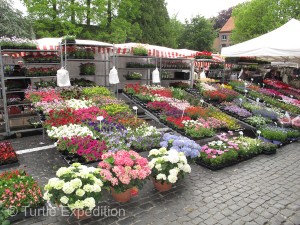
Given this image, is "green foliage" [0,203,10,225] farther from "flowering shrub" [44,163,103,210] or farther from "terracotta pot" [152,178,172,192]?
"terracotta pot" [152,178,172,192]

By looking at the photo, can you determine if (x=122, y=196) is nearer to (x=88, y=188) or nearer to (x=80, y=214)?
(x=80, y=214)

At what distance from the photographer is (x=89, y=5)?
1977cm

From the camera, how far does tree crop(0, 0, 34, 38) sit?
16.6 metres

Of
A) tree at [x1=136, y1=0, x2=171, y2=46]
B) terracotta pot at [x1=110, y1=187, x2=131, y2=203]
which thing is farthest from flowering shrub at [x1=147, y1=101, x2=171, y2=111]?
tree at [x1=136, y1=0, x2=171, y2=46]

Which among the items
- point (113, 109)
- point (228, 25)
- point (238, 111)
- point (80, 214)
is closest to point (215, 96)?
point (238, 111)

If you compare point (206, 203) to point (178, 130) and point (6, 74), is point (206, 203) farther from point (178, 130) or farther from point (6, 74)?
point (6, 74)

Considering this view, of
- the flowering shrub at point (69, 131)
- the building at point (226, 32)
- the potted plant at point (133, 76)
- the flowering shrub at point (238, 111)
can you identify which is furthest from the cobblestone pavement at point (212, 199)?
the building at point (226, 32)

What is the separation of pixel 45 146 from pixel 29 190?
3.81m

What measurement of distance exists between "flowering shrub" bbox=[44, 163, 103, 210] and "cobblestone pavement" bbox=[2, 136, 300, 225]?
52 centimetres

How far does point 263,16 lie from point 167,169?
30.3 metres

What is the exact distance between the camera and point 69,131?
21.8 ft

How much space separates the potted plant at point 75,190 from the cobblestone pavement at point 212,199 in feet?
1.58

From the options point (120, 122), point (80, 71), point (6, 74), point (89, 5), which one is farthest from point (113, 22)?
point (120, 122)

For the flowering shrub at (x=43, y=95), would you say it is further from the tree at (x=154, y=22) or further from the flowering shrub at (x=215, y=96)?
the tree at (x=154, y=22)
